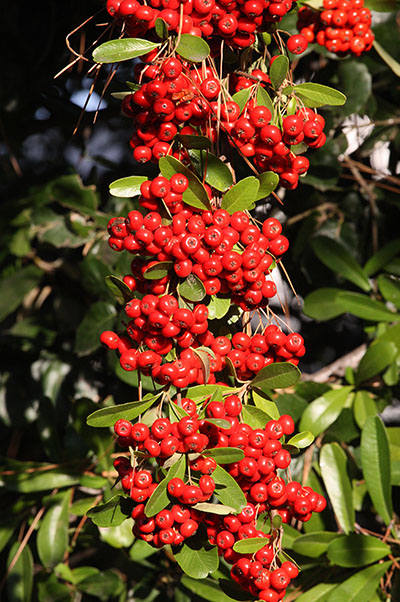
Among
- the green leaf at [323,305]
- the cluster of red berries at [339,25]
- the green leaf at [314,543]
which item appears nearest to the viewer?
the cluster of red berries at [339,25]

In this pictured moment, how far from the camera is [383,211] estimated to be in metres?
1.65

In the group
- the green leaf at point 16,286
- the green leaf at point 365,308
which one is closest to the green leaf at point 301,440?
the green leaf at point 365,308

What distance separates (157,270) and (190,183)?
111mm

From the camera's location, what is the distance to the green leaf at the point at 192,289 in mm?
672

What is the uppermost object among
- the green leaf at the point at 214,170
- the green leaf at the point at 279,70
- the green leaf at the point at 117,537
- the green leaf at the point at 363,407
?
the green leaf at the point at 279,70

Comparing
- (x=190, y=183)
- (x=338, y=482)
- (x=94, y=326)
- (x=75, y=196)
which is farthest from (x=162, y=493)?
(x=75, y=196)

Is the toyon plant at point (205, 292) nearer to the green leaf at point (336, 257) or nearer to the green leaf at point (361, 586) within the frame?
the green leaf at point (361, 586)

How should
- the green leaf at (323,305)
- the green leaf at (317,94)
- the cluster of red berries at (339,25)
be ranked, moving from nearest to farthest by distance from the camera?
1. the green leaf at (317,94)
2. the cluster of red berries at (339,25)
3. the green leaf at (323,305)

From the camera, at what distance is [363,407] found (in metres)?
1.22

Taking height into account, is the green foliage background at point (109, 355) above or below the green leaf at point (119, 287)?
below

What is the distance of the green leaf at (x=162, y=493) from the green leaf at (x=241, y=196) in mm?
317

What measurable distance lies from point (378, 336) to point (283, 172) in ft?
2.13

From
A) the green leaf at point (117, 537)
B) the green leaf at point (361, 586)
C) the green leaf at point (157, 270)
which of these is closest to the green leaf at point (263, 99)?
the green leaf at point (157, 270)

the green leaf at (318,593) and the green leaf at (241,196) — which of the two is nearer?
the green leaf at (241,196)
